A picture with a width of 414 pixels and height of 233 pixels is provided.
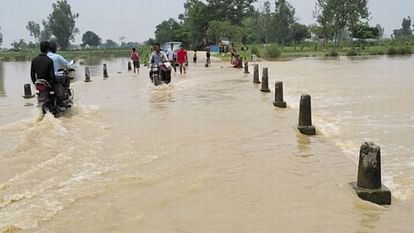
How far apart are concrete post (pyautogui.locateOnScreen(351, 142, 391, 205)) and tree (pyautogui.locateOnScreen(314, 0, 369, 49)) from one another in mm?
66276

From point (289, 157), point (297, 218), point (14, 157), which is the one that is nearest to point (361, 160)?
point (297, 218)

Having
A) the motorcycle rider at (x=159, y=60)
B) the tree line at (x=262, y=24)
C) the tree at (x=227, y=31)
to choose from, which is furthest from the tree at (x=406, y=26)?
the motorcycle rider at (x=159, y=60)

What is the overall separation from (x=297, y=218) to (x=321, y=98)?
38.9 feet

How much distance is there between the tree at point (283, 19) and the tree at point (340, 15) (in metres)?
21.4

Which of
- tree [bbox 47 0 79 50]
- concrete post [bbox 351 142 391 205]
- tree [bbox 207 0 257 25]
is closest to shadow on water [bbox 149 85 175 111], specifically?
concrete post [bbox 351 142 391 205]

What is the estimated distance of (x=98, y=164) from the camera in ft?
25.1

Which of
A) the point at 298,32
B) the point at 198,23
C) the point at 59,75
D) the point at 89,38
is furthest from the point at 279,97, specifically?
the point at 89,38

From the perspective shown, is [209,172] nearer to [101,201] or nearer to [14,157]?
[101,201]

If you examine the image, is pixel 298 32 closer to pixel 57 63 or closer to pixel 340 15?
pixel 340 15

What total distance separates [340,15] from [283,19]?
25.5m

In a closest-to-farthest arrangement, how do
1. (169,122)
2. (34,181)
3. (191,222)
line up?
(191,222) → (34,181) → (169,122)

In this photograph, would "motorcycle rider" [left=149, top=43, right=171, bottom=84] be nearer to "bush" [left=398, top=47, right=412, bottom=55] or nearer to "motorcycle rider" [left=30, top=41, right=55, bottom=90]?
"motorcycle rider" [left=30, top=41, right=55, bottom=90]

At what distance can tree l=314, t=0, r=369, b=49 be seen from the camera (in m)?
68.9

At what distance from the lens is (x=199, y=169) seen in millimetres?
7355
